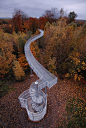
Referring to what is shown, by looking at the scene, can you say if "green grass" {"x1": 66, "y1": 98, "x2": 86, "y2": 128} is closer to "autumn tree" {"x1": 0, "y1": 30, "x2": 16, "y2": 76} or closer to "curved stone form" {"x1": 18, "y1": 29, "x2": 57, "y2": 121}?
"curved stone form" {"x1": 18, "y1": 29, "x2": 57, "y2": 121}

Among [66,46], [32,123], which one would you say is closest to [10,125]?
[32,123]

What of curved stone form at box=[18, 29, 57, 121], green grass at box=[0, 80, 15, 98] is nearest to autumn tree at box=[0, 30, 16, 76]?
green grass at box=[0, 80, 15, 98]

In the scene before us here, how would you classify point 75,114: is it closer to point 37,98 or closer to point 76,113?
point 76,113

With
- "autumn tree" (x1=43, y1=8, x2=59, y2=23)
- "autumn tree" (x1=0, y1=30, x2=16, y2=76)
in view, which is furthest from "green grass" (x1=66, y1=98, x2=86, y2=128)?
"autumn tree" (x1=43, y1=8, x2=59, y2=23)

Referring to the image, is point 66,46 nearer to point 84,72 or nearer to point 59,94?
point 84,72

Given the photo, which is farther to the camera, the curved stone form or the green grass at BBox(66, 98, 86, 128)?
the curved stone form

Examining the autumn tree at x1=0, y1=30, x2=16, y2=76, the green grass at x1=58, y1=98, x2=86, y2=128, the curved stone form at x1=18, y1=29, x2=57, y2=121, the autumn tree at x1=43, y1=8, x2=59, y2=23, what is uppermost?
the autumn tree at x1=43, y1=8, x2=59, y2=23

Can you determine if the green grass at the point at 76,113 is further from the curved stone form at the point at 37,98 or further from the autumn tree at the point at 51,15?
the autumn tree at the point at 51,15

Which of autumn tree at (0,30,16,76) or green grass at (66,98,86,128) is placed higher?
autumn tree at (0,30,16,76)

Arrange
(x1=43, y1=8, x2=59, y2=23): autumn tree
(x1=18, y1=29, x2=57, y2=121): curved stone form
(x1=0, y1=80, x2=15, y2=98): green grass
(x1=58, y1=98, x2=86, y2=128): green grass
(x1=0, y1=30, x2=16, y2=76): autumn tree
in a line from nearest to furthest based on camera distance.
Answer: (x1=58, y1=98, x2=86, y2=128): green grass < (x1=18, y1=29, x2=57, y2=121): curved stone form < (x1=0, y1=80, x2=15, y2=98): green grass < (x1=0, y1=30, x2=16, y2=76): autumn tree < (x1=43, y1=8, x2=59, y2=23): autumn tree

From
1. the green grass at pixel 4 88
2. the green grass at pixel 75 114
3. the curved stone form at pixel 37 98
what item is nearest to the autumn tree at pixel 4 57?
the green grass at pixel 4 88

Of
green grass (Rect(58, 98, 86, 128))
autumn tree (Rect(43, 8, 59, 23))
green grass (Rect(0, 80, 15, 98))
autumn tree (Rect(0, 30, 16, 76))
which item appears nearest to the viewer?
green grass (Rect(58, 98, 86, 128))
